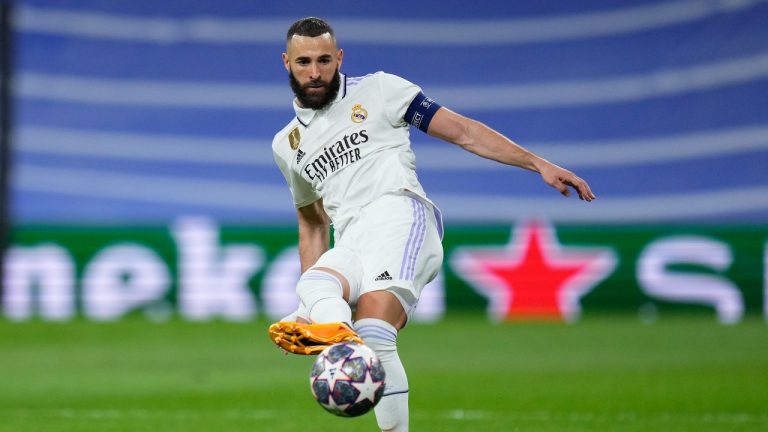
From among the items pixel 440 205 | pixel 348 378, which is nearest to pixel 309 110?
pixel 348 378

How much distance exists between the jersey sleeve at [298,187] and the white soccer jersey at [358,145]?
0.15m

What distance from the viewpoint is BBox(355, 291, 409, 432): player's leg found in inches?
231

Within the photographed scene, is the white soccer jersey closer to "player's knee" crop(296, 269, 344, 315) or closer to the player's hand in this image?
"player's knee" crop(296, 269, 344, 315)

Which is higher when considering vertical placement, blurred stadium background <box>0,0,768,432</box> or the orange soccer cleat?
the orange soccer cleat

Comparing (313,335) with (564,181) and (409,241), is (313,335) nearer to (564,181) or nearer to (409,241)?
(409,241)

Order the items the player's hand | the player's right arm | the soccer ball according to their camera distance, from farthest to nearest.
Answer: the player's right arm
the player's hand
the soccer ball

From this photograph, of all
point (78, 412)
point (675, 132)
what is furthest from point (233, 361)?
point (675, 132)

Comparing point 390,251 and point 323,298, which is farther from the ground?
point 390,251

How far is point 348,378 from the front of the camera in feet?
18.0

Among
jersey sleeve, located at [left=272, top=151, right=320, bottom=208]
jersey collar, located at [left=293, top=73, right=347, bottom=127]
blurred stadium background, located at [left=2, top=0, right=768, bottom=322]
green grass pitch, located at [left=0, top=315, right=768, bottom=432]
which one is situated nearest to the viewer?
jersey collar, located at [left=293, top=73, right=347, bottom=127]

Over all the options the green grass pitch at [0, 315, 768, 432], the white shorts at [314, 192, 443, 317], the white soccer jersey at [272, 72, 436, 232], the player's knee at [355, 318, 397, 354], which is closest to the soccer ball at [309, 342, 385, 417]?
the player's knee at [355, 318, 397, 354]

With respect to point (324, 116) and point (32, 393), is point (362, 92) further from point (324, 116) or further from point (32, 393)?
point (32, 393)

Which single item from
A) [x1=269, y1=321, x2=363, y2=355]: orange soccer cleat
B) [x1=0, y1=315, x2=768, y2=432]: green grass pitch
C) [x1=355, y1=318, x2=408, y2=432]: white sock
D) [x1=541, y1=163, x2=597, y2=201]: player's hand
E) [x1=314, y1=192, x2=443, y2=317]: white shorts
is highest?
[x1=541, y1=163, x2=597, y2=201]: player's hand

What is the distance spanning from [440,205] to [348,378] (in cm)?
1614
